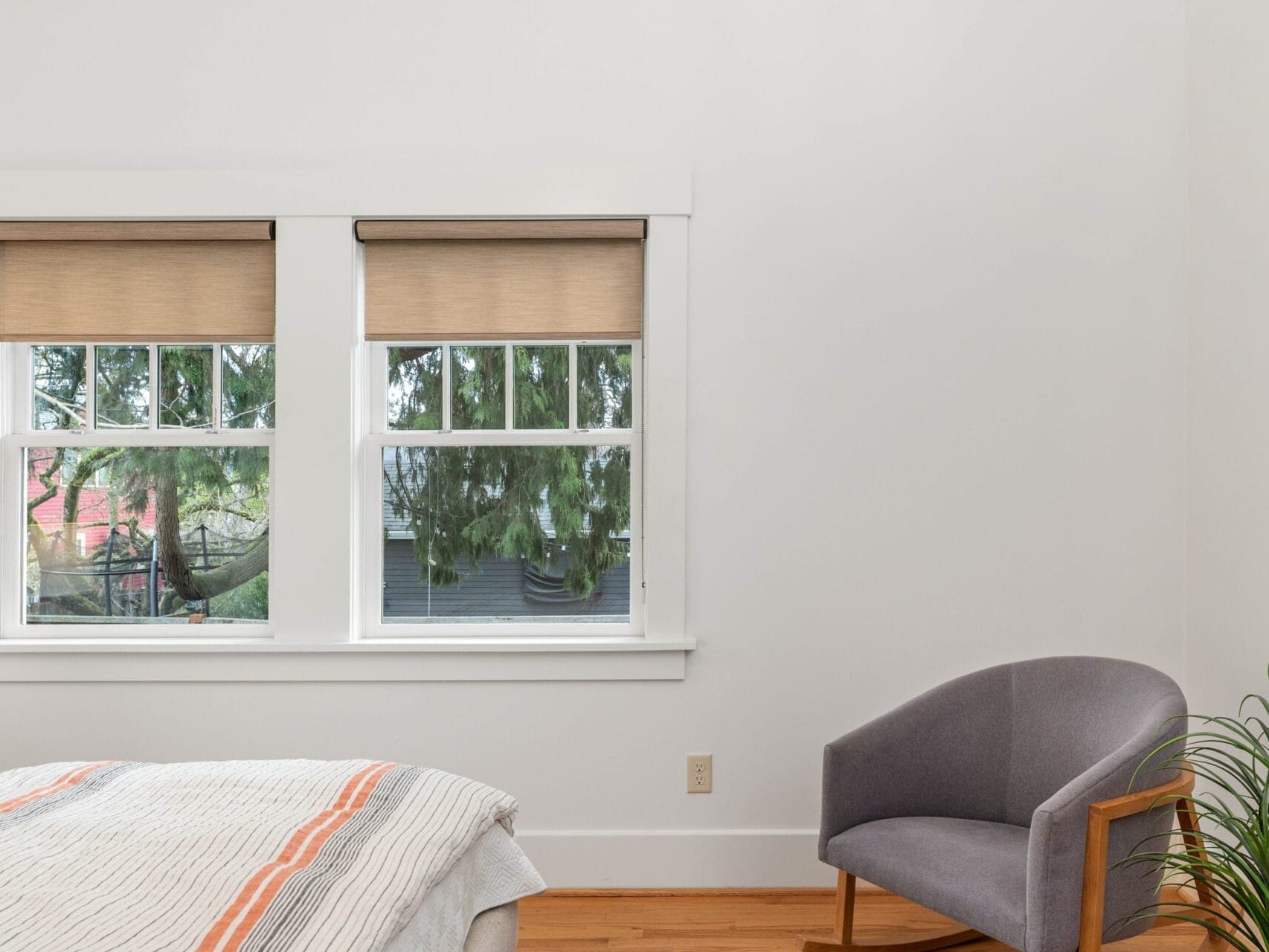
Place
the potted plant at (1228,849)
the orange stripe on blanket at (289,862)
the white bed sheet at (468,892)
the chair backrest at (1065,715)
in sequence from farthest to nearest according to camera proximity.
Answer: the chair backrest at (1065,715)
the potted plant at (1228,849)
the white bed sheet at (468,892)
the orange stripe on blanket at (289,862)

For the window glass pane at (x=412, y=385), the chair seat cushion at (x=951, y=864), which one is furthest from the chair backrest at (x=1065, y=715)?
the window glass pane at (x=412, y=385)

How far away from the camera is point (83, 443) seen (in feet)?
9.53

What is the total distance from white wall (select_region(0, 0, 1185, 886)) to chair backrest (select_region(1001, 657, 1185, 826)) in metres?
0.39

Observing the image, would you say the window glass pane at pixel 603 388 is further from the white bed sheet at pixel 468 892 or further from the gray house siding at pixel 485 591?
the white bed sheet at pixel 468 892

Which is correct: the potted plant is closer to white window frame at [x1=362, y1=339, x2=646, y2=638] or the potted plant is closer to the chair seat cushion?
the chair seat cushion

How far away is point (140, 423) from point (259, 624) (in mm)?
769

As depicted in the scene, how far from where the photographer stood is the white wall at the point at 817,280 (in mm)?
2807

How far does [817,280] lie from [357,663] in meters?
1.88

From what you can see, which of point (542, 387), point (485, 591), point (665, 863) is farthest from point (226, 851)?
point (542, 387)

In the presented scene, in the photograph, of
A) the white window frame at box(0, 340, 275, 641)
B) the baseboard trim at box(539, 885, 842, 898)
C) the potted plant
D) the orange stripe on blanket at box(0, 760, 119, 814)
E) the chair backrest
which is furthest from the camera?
the white window frame at box(0, 340, 275, 641)

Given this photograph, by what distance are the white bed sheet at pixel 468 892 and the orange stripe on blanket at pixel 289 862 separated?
181 millimetres

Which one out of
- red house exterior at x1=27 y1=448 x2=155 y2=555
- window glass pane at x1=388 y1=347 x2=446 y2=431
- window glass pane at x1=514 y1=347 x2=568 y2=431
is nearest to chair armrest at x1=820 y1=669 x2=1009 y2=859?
window glass pane at x1=514 y1=347 x2=568 y2=431

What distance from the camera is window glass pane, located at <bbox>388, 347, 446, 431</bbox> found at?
9.64ft

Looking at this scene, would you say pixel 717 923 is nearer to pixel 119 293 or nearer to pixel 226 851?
pixel 226 851
